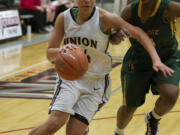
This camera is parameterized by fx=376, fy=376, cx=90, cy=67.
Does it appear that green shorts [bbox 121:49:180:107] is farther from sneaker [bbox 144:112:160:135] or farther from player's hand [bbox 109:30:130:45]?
player's hand [bbox 109:30:130:45]

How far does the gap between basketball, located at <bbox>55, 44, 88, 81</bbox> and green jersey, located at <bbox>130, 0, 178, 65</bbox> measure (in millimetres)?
751

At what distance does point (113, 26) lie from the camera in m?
3.54

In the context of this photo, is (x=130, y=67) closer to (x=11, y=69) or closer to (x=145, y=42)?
(x=145, y=42)

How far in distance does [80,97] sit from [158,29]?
100 cm

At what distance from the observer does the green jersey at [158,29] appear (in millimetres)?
3604

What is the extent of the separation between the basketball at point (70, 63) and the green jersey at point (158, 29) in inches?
29.6

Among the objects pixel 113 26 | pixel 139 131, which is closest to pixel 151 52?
pixel 113 26

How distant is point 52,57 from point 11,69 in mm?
4984

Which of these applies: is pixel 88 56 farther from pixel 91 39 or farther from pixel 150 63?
pixel 150 63

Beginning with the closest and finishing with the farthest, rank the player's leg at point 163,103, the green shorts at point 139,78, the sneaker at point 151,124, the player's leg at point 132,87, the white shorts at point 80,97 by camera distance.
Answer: the white shorts at point 80,97 < the player's leg at point 163,103 < the green shorts at point 139,78 < the player's leg at point 132,87 < the sneaker at point 151,124

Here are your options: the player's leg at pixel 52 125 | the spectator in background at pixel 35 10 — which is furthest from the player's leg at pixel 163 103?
the spectator in background at pixel 35 10

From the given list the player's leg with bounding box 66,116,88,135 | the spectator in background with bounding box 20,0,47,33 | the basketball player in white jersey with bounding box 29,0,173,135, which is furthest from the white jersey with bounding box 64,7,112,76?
the spectator in background with bounding box 20,0,47,33

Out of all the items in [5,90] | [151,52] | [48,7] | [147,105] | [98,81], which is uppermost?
[151,52]

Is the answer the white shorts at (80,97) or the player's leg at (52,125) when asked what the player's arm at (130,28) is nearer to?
the white shorts at (80,97)
